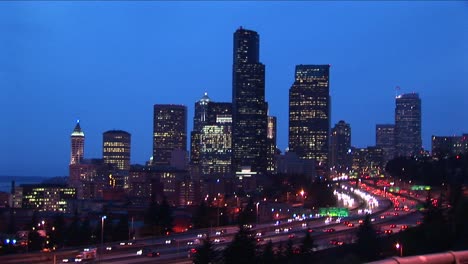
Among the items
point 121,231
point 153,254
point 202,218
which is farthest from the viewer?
point 202,218

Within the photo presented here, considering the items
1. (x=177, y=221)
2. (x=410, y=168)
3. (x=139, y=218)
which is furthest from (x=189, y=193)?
(x=177, y=221)

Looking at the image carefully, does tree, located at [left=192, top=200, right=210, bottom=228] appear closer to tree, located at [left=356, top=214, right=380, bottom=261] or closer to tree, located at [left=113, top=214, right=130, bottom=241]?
tree, located at [left=113, top=214, right=130, bottom=241]

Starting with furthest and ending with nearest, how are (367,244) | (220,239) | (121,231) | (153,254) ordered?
(121,231) → (220,239) → (153,254) → (367,244)

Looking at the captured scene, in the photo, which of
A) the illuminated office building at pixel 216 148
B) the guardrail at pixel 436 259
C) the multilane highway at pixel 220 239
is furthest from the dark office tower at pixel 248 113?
the guardrail at pixel 436 259

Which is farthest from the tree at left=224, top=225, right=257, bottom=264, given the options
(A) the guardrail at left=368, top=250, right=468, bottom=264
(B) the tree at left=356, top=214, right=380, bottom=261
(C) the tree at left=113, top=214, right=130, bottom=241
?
(C) the tree at left=113, top=214, right=130, bottom=241

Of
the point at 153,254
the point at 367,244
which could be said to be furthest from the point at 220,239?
the point at 367,244

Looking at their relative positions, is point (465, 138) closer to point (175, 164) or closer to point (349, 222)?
point (175, 164)

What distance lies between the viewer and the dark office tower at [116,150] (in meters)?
179

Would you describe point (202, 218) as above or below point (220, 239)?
below

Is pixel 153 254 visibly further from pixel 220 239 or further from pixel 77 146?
pixel 77 146

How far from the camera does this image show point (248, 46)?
192875 mm

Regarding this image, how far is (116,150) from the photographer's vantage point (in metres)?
180

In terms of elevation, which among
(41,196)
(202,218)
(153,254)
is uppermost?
(153,254)

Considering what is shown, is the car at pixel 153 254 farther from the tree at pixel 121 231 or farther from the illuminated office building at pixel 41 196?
the illuminated office building at pixel 41 196
